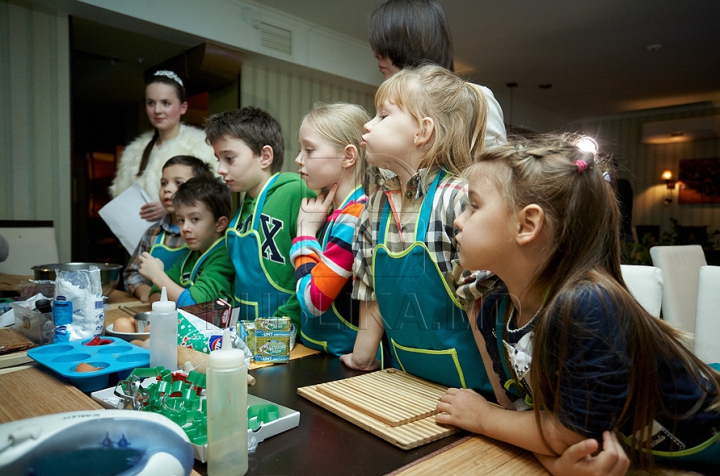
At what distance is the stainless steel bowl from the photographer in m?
1.65

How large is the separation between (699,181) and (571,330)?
271 inches

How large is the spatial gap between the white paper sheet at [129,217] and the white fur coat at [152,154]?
0.12m

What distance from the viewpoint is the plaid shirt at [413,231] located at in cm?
91

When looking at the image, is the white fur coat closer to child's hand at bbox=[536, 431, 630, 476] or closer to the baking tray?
the baking tray

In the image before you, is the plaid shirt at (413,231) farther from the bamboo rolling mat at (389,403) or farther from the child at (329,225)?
the bamboo rolling mat at (389,403)

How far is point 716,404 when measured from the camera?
70 centimetres

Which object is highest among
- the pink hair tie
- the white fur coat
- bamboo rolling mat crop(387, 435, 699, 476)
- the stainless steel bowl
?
the white fur coat

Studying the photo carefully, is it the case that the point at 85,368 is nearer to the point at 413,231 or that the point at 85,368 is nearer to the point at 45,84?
the point at 413,231

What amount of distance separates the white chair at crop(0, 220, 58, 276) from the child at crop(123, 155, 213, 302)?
575 millimetres

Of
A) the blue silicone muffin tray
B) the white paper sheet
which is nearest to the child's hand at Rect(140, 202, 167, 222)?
the white paper sheet

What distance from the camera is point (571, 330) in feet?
2.15

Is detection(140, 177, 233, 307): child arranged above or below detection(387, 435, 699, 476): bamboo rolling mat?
above

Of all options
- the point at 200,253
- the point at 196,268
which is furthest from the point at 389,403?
the point at 200,253

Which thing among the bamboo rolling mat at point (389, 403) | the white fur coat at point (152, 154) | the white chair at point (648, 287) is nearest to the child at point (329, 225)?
the bamboo rolling mat at point (389, 403)
